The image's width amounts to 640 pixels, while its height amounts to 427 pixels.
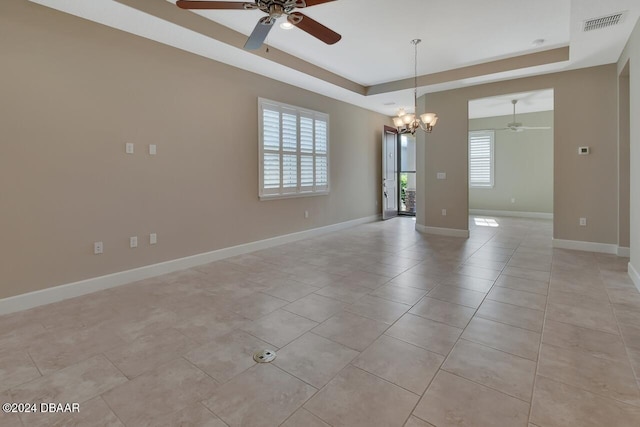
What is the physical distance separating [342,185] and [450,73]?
2.96 meters

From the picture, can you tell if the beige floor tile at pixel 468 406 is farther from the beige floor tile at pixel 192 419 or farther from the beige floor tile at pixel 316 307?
the beige floor tile at pixel 316 307

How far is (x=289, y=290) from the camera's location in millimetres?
3379

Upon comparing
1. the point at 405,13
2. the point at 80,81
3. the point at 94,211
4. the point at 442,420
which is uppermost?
the point at 405,13

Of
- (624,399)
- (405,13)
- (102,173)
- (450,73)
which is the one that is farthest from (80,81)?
(450,73)

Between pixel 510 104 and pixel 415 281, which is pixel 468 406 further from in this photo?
pixel 510 104

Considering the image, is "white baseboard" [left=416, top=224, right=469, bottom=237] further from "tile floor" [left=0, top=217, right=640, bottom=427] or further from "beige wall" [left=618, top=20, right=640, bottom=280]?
"beige wall" [left=618, top=20, right=640, bottom=280]

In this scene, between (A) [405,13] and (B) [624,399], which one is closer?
(B) [624,399]

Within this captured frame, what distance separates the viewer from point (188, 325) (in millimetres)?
2609

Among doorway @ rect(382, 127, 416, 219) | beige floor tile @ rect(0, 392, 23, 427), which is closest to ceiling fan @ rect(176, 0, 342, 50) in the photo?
beige floor tile @ rect(0, 392, 23, 427)

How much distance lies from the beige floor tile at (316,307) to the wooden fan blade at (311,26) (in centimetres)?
236

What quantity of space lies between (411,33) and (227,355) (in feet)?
13.8

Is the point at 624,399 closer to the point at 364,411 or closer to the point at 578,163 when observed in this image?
the point at 364,411

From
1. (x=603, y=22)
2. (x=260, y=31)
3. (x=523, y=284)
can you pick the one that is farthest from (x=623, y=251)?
(x=260, y=31)

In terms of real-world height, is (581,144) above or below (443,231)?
above
